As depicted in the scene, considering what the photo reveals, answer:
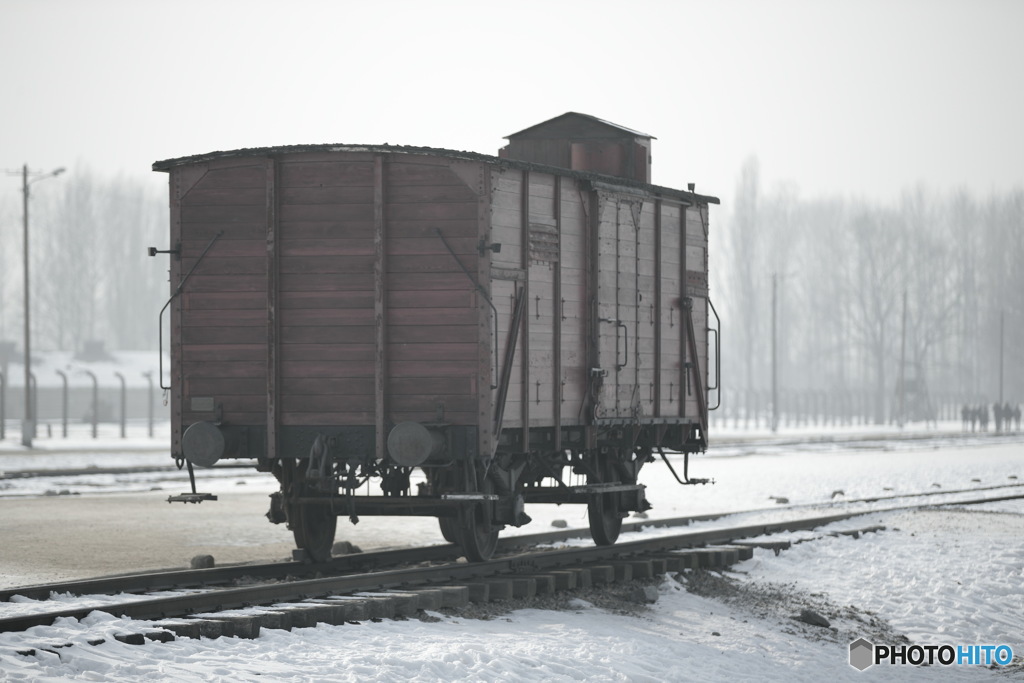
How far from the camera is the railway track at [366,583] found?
32.8 ft

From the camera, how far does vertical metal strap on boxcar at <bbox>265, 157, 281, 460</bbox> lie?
42.0 ft

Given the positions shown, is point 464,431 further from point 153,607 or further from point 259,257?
point 153,607

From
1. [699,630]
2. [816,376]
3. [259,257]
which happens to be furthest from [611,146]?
[816,376]

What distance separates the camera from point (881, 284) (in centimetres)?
9188

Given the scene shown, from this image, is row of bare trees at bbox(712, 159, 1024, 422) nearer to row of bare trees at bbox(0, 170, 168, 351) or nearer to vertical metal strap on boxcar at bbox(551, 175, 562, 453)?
row of bare trees at bbox(0, 170, 168, 351)

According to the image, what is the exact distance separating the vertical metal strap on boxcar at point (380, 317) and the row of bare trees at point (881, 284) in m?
79.5

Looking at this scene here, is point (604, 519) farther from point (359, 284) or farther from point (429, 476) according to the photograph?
point (359, 284)

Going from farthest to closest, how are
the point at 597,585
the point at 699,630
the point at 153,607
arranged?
the point at 597,585 → the point at 699,630 → the point at 153,607

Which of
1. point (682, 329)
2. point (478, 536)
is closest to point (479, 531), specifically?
point (478, 536)

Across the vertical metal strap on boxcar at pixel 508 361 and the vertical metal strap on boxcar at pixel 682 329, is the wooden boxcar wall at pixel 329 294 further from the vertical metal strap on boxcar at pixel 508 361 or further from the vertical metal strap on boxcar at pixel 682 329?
the vertical metal strap on boxcar at pixel 682 329

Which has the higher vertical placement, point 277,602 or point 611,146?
point 611,146

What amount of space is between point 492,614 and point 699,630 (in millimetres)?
1952

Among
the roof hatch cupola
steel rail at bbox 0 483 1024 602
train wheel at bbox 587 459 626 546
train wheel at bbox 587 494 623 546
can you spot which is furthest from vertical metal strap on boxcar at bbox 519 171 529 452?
the roof hatch cupola

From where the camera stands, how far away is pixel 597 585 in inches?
522
